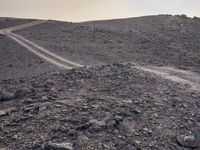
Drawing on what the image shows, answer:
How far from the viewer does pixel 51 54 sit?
36562 mm

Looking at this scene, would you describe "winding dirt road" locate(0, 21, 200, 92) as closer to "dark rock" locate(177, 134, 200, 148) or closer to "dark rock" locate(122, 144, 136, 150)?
"dark rock" locate(177, 134, 200, 148)

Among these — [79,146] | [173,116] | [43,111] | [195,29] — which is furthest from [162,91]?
[195,29]

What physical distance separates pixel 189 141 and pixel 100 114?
2.93 m

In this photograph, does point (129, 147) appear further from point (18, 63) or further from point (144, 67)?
point (18, 63)

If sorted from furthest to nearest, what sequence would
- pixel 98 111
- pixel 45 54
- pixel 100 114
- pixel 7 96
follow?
1. pixel 45 54
2. pixel 7 96
3. pixel 98 111
4. pixel 100 114

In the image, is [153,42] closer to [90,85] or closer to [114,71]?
[114,71]

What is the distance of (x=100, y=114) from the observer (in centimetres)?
1505

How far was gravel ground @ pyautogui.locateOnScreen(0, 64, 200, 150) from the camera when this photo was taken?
13414 mm

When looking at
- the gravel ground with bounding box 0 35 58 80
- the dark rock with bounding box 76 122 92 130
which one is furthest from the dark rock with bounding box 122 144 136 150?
the gravel ground with bounding box 0 35 58 80

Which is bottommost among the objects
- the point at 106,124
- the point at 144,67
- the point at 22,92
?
the point at 144,67

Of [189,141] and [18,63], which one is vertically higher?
[189,141]

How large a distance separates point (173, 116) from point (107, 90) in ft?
11.8

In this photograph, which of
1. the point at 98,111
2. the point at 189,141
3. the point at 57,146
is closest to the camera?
the point at 57,146

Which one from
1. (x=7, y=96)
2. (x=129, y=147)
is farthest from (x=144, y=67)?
(x=129, y=147)
